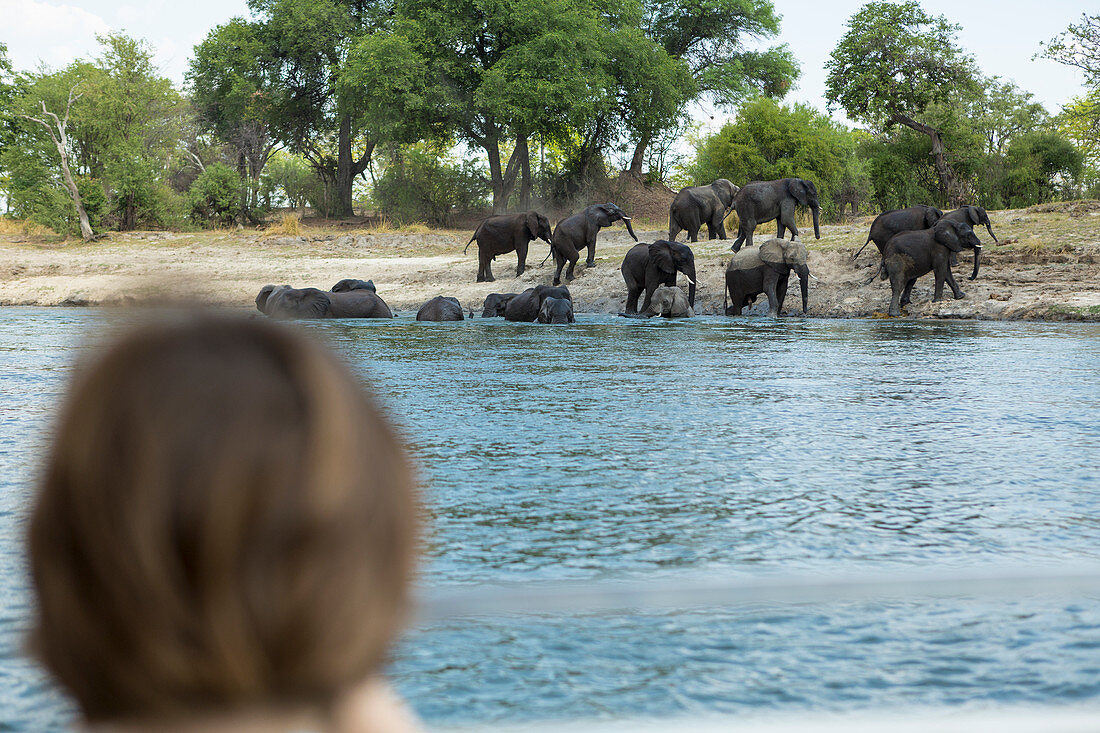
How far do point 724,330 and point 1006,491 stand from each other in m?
9.62

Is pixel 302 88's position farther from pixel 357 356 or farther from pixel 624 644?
pixel 624 644

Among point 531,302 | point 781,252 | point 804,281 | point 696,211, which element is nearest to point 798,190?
point 696,211

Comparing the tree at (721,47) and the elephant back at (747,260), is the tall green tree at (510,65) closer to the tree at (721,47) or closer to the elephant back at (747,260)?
the tree at (721,47)

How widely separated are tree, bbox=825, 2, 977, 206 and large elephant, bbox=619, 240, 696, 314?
1516 cm

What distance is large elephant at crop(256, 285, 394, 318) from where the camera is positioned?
16.5 meters

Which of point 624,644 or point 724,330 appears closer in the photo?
point 624,644

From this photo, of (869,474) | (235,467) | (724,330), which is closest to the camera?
(235,467)

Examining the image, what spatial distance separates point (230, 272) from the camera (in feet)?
74.8

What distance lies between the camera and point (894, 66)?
30.7 meters

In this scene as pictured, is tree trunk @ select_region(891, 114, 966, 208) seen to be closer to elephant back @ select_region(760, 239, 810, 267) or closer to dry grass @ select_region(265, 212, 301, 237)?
elephant back @ select_region(760, 239, 810, 267)

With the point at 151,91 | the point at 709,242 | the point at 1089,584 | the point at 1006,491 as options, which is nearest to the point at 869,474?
the point at 1006,491

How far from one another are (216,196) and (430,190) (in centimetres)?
725

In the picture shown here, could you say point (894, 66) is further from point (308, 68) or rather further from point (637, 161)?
point (308, 68)

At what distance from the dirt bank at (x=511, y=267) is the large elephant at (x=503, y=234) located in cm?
50
